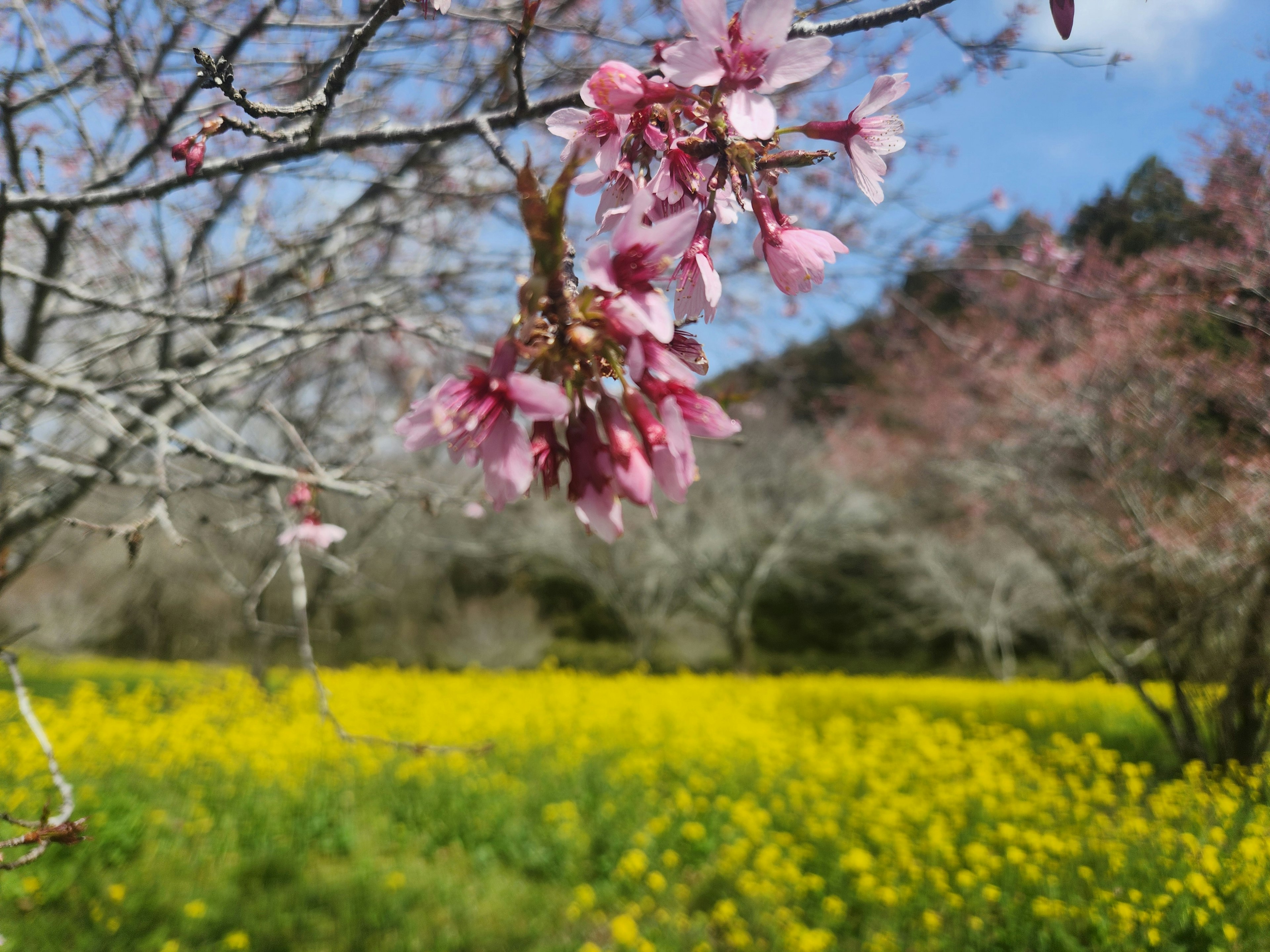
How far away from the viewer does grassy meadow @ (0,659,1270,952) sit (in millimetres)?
2982

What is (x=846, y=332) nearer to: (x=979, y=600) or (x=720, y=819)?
(x=720, y=819)

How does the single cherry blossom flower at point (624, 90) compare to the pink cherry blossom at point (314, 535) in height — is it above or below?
above

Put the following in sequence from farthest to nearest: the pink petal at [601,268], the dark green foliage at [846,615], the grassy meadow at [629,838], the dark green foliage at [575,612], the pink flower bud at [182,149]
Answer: the dark green foliage at [575,612]
the dark green foliage at [846,615]
the grassy meadow at [629,838]
the pink flower bud at [182,149]
the pink petal at [601,268]

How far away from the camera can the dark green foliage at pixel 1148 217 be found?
10.8ft

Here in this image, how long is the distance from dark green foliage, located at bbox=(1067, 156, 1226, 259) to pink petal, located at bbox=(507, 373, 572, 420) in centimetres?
383

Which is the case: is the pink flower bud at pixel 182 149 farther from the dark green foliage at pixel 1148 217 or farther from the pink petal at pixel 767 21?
Answer: the dark green foliage at pixel 1148 217

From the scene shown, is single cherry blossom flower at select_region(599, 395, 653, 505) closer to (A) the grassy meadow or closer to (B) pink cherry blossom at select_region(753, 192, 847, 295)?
(B) pink cherry blossom at select_region(753, 192, 847, 295)

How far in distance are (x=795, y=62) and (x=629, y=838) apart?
175 inches

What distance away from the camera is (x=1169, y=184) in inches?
137

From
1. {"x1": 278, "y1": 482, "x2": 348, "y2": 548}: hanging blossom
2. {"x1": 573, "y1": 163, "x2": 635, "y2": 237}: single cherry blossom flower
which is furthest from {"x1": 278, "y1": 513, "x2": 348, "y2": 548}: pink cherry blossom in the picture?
{"x1": 573, "y1": 163, "x2": 635, "y2": 237}: single cherry blossom flower

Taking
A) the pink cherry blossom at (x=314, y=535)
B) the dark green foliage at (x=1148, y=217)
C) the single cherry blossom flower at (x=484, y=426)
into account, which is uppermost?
the dark green foliage at (x=1148, y=217)

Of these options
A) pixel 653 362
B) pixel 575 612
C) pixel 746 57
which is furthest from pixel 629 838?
pixel 575 612

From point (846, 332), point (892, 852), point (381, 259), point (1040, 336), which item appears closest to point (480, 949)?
point (892, 852)

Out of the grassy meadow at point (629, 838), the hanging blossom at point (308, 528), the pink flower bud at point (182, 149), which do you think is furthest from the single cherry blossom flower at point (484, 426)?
the grassy meadow at point (629, 838)
